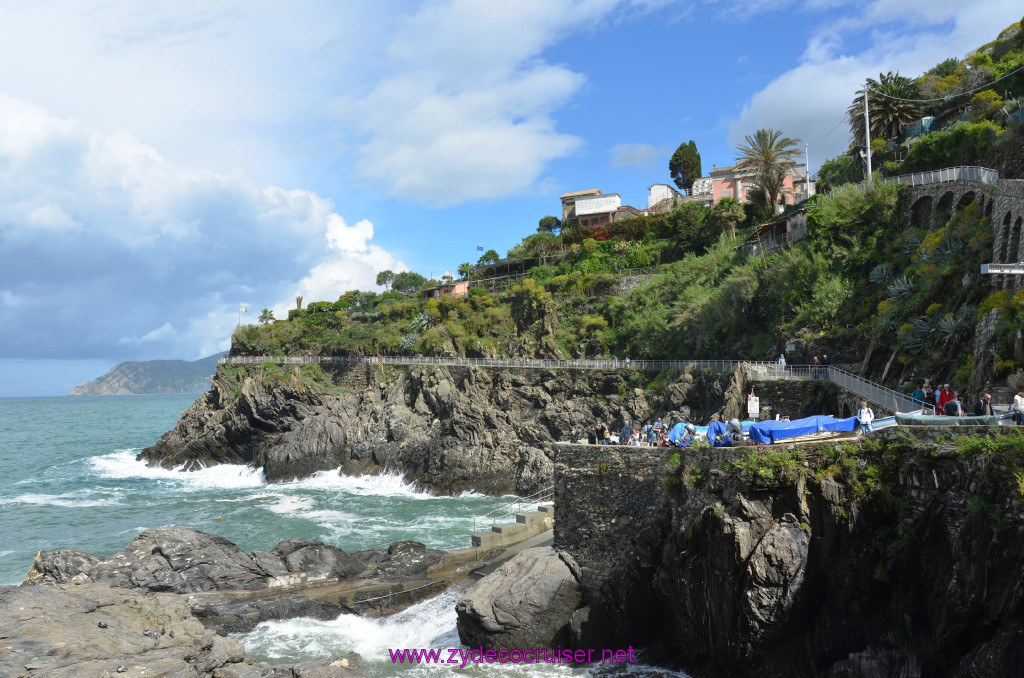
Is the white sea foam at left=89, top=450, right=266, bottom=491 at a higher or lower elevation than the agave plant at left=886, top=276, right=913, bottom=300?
lower

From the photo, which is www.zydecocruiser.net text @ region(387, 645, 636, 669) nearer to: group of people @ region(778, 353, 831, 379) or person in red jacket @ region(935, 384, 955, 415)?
person in red jacket @ region(935, 384, 955, 415)

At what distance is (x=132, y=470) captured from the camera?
175ft

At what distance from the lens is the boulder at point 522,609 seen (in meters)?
16.4

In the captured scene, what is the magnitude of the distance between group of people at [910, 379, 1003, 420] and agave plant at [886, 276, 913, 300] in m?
6.07

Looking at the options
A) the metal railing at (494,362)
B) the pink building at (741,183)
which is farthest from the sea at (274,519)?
the pink building at (741,183)

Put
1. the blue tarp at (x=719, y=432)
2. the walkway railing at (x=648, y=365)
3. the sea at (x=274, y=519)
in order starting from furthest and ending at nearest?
the walkway railing at (x=648, y=365) < the sea at (x=274, y=519) < the blue tarp at (x=719, y=432)

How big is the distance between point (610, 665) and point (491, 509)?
19.3 metres

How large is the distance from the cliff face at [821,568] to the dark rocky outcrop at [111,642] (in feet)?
24.3

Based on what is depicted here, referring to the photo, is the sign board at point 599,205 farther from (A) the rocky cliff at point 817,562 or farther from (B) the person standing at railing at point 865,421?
(B) the person standing at railing at point 865,421

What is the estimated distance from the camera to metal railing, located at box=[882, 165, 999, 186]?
24.8 meters

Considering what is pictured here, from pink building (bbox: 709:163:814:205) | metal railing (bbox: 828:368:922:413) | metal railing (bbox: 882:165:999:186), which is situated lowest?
metal railing (bbox: 828:368:922:413)

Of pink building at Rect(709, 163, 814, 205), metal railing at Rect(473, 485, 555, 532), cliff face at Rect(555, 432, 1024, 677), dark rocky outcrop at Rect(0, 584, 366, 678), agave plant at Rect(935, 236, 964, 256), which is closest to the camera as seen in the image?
cliff face at Rect(555, 432, 1024, 677)

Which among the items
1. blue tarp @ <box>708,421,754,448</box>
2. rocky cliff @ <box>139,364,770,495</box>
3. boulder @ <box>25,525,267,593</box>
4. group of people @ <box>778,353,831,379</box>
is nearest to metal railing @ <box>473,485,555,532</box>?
rocky cliff @ <box>139,364,770,495</box>

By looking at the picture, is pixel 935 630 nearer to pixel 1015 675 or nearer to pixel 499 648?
pixel 1015 675
